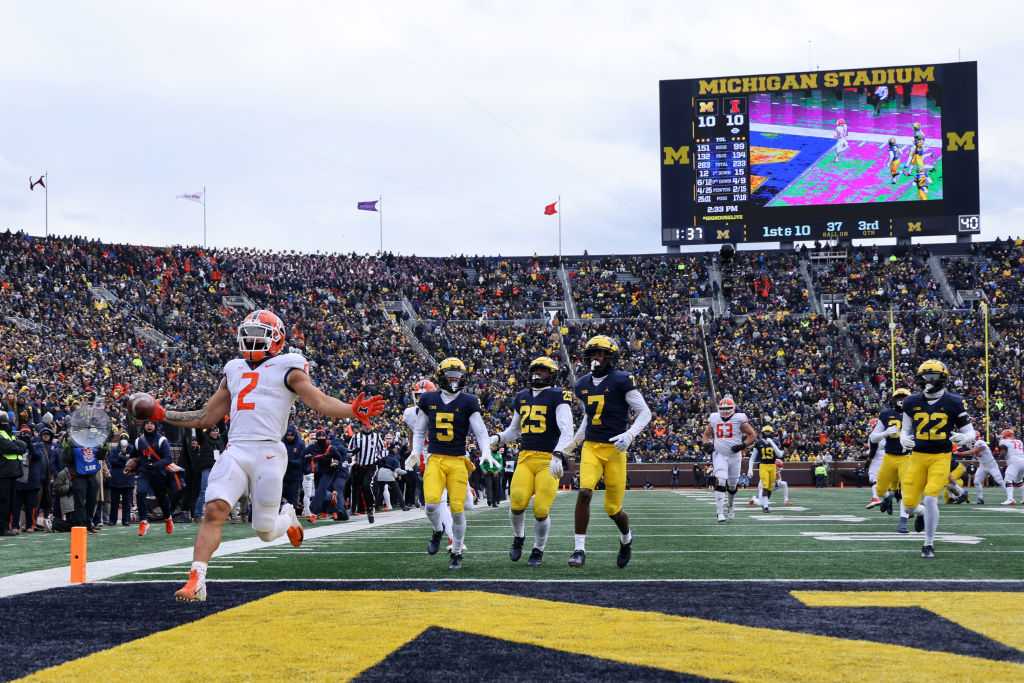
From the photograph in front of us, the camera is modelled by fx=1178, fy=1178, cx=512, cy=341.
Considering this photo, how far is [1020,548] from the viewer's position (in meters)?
11.9

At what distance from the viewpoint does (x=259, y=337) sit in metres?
7.68

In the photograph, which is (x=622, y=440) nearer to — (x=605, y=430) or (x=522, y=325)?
(x=605, y=430)

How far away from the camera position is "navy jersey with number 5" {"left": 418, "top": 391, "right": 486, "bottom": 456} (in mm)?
11008

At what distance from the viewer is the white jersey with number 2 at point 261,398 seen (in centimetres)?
754

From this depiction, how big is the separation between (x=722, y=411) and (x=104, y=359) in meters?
24.0

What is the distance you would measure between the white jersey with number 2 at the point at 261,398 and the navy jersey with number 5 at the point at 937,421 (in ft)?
21.6

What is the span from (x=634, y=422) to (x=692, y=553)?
2.07 metres

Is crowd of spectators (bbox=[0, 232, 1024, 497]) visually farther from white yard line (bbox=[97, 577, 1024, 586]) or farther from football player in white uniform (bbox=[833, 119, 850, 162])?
white yard line (bbox=[97, 577, 1024, 586])

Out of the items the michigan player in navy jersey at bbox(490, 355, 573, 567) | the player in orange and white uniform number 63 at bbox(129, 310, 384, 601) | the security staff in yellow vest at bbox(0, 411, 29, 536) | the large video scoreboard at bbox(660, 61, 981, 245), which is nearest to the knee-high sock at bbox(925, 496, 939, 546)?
the michigan player in navy jersey at bbox(490, 355, 573, 567)

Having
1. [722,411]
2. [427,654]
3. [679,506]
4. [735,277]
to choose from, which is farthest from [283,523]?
[735,277]

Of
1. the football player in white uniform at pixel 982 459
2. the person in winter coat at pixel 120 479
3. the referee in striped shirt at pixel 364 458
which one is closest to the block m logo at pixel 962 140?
the football player in white uniform at pixel 982 459

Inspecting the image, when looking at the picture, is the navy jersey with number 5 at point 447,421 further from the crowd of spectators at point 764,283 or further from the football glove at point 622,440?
the crowd of spectators at point 764,283

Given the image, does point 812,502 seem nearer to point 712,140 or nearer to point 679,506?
point 679,506

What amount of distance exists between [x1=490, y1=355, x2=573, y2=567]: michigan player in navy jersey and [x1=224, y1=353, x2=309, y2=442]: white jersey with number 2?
365 cm
